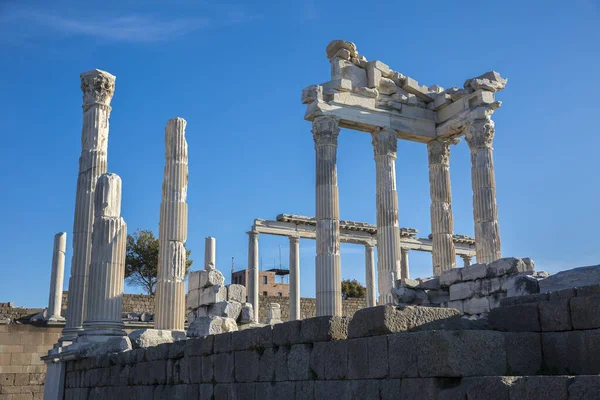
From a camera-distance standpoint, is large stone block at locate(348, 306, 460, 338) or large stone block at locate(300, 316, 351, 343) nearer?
large stone block at locate(348, 306, 460, 338)

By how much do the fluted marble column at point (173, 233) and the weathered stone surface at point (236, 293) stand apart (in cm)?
193

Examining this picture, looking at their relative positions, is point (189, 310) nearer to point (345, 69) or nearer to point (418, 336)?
point (345, 69)

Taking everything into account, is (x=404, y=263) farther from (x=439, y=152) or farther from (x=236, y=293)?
(x=236, y=293)

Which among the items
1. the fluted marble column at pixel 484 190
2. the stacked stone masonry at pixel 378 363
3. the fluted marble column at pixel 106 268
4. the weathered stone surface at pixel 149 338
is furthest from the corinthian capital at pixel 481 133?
the stacked stone masonry at pixel 378 363

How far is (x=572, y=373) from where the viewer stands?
6.36 m

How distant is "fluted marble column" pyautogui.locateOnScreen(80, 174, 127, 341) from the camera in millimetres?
15906

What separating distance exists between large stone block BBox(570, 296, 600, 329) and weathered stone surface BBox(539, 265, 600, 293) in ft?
14.7

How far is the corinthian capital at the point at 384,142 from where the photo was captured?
2533 cm

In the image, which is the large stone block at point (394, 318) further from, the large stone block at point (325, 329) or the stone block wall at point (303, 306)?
the stone block wall at point (303, 306)

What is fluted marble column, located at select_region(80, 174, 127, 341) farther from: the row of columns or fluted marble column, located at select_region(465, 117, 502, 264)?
fluted marble column, located at select_region(465, 117, 502, 264)

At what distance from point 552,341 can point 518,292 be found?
7.23 metres

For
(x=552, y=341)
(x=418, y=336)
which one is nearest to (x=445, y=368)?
(x=418, y=336)

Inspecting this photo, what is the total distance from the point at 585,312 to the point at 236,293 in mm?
12174

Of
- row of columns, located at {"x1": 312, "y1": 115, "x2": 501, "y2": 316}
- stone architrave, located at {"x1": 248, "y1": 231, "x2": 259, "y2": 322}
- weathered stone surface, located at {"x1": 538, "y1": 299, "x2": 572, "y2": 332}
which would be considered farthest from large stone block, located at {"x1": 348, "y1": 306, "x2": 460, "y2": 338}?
stone architrave, located at {"x1": 248, "y1": 231, "x2": 259, "y2": 322}
